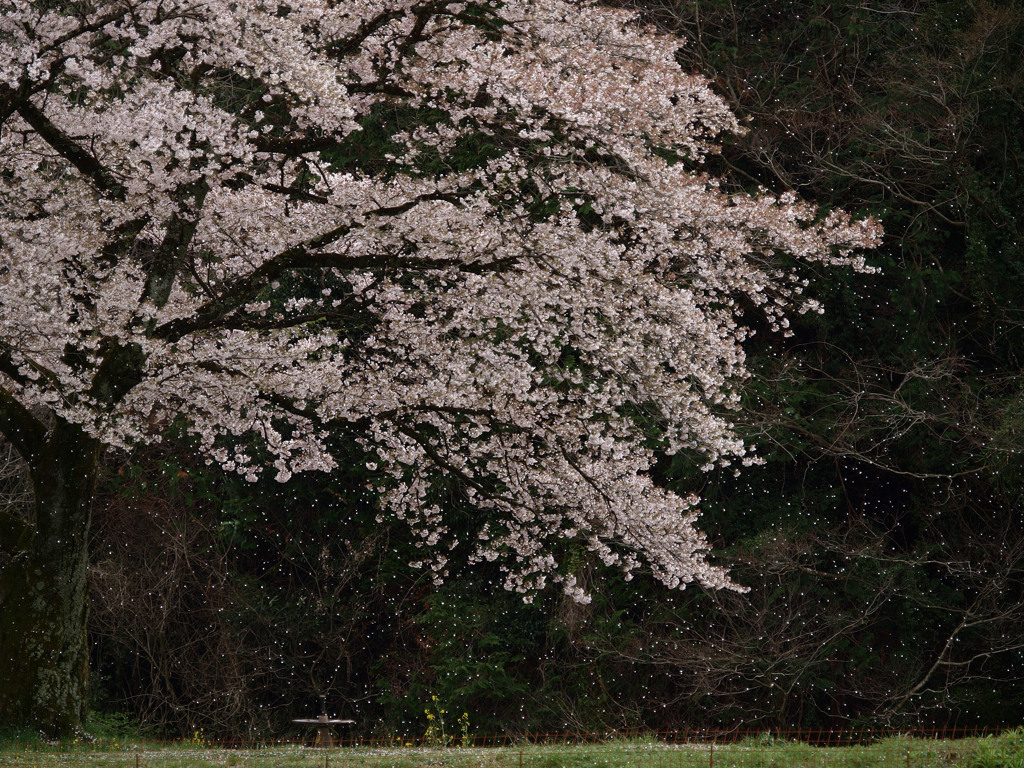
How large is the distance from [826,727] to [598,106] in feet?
28.9

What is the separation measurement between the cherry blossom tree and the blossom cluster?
3 centimetres

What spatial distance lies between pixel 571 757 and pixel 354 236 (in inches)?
175

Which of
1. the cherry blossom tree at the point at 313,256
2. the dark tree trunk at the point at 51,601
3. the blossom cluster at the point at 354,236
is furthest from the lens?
the dark tree trunk at the point at 51,601

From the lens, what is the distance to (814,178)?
51.2 ft

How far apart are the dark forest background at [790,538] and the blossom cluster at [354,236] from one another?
3995mm

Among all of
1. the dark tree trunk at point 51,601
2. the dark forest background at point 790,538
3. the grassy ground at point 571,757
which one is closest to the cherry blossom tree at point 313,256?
the dark tree trunk at point 51,601

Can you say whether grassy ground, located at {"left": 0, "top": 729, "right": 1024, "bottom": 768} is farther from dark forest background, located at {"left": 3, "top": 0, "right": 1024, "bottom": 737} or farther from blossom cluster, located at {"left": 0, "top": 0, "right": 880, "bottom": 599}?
dark forest background, located at {"left": 3, "top": 0, "right": 1024, "bottom": 737}

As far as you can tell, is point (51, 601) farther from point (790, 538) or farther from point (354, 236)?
point (790, 538)

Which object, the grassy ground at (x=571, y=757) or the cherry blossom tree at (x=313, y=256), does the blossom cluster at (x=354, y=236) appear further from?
the grassy ground at (x=571, y=757)

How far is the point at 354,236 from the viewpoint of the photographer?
346 inches

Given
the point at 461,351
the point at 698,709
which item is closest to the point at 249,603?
the point at 698,709

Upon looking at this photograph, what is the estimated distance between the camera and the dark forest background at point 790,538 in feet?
43.9

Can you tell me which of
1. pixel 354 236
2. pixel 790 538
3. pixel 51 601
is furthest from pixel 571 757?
pixel 790 538

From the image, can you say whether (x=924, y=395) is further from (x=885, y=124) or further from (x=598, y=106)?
(x=598, y=106)
